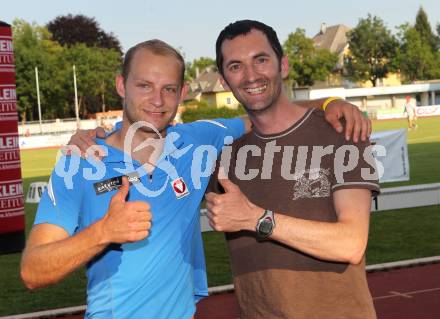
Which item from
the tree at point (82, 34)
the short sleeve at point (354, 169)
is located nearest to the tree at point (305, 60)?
the tree at point (82, 34)

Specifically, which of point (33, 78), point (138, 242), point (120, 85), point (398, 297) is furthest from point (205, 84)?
point (138, 242)

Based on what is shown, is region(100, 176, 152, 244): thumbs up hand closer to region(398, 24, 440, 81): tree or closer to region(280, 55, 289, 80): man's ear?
region(280, 55, 289, 80): man's ear

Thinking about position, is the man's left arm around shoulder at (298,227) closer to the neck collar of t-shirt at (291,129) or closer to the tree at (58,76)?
the neck collar of t-shirt at (291,129)

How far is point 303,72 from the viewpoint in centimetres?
8550

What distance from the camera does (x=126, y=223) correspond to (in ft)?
9.05

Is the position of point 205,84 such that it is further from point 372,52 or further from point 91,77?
point 91,77

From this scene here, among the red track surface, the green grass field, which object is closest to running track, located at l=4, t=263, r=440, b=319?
the red track surface

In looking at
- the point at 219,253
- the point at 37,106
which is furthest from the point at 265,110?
the point at 37,106

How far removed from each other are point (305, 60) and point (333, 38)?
2328 centimetres

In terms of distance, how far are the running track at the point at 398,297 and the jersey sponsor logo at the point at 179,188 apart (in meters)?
4.46

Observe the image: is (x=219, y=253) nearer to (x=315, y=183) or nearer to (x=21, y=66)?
(x=315, y=183)

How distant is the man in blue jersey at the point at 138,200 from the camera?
3061 millimetres

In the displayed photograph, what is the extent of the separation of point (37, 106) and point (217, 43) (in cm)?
7109

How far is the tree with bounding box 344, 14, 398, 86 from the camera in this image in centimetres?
8781
